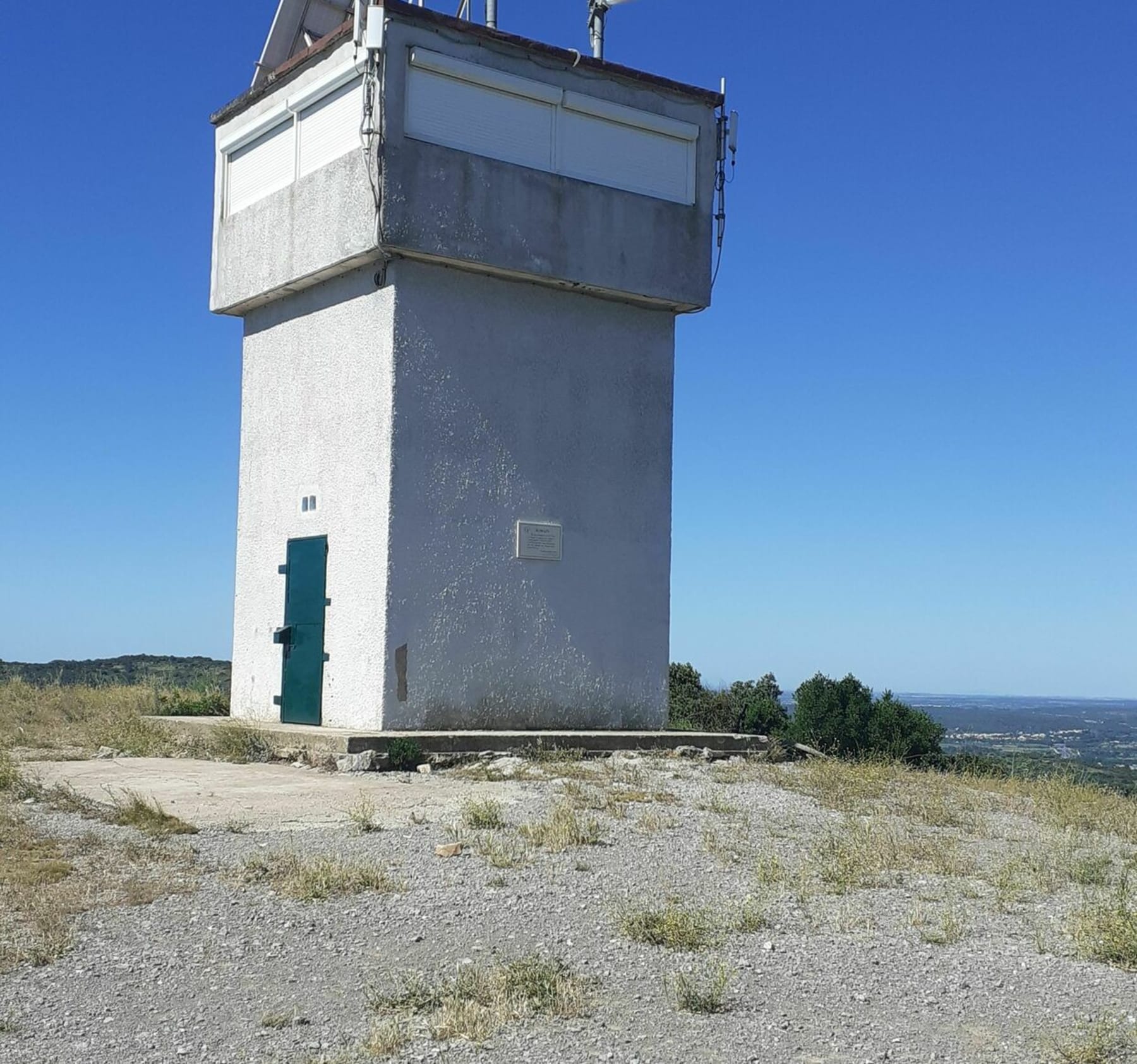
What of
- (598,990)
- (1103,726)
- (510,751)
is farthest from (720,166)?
(1103,726)

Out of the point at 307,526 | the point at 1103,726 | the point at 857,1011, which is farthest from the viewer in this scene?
the point at 1103,726

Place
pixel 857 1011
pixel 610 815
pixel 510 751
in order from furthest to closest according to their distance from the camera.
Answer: pixel 510 751 < pixel 610 815 < pixel 857 1011

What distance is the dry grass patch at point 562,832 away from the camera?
347 inches

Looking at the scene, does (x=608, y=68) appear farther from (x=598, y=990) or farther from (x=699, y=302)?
(x=598, y=990)

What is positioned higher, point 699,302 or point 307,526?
point 699,302

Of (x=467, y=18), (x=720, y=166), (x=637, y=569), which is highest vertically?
(x=467, y=18)

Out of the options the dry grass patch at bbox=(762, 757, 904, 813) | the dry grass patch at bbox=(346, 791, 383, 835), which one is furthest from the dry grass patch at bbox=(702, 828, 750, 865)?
the dry grass patch at bbox=(346, 791, 383, 835)

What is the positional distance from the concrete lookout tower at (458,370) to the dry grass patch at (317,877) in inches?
206

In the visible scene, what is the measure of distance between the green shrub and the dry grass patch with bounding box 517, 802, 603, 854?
10.7ft

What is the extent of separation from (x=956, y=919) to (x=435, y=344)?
8.28 m

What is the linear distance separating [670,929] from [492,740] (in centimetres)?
655

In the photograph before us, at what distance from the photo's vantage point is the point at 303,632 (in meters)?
14.4

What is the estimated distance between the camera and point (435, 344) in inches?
538

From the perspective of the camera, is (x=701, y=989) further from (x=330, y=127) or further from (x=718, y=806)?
(x=330, y=127)
